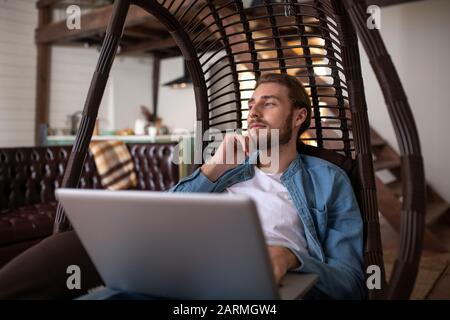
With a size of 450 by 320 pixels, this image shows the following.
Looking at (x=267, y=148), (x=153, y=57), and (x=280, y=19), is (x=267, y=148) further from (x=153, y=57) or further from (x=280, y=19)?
(x=153, y=57)

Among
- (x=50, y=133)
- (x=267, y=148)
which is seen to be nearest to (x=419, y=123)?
(x=267, y=148)

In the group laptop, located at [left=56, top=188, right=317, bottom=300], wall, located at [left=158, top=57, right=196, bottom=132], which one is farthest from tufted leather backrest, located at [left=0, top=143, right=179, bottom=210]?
wall, located at [left=158, top=57, right=196, bottom=132]

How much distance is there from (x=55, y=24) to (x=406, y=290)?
21.7 ft

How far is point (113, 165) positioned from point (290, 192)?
2681 millimetres

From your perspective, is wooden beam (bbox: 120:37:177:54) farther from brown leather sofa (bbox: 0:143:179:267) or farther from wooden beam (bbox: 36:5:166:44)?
brown leather sofa (bbox: 0:143:179:267)

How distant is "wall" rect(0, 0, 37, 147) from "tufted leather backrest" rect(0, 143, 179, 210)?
321cm

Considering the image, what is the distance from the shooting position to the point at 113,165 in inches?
151

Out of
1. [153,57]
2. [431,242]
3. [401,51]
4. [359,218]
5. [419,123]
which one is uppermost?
[153,57]

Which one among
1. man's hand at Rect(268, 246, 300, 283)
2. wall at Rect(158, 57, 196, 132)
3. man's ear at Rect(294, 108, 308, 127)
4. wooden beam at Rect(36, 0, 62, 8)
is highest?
wooden beam at Rect(36, 0, 62, 8)

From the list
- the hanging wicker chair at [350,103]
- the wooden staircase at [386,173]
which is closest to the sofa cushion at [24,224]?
the hanging wicker chair at [350,103]

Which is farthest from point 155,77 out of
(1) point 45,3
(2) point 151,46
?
(1) point 45,3

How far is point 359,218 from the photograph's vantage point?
4.47 ft

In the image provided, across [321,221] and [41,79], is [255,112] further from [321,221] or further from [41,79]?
[41,79]

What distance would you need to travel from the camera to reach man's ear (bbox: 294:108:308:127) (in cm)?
163
